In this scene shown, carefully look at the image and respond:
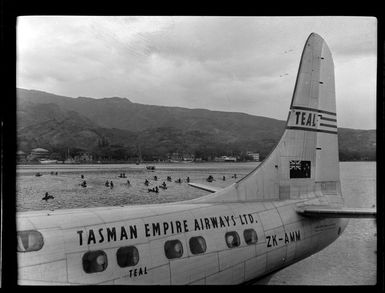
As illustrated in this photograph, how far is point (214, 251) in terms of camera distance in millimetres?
4668

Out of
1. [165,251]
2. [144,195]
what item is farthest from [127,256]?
[144,195]

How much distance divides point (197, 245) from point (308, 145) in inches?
133

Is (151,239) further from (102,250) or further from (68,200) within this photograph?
(68,200)

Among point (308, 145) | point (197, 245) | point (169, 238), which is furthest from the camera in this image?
point (308, 145)

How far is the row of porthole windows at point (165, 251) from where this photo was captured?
3.64 metres

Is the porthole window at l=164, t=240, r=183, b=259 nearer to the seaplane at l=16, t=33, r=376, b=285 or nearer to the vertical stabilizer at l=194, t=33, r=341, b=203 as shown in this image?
the seaplane at l=16, t=33, r=376, b=285

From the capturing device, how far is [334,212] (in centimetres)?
577

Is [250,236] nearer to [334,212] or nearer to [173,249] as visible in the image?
[173,249]

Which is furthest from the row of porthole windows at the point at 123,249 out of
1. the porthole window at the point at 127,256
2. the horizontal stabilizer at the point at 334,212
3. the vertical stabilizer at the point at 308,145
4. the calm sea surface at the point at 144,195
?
the calm sea surface at the point at 144,195

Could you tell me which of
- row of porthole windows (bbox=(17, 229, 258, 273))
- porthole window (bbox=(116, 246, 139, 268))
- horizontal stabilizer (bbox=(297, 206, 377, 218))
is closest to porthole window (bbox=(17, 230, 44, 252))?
row of porthole windows (bbox=(17, 229, 258, 273))

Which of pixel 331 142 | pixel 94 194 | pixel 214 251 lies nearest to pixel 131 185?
pixel 94 194

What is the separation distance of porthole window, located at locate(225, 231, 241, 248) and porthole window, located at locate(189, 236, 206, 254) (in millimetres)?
424

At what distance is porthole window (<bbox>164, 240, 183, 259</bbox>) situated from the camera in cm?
424

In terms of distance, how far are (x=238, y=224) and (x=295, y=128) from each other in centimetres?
245
